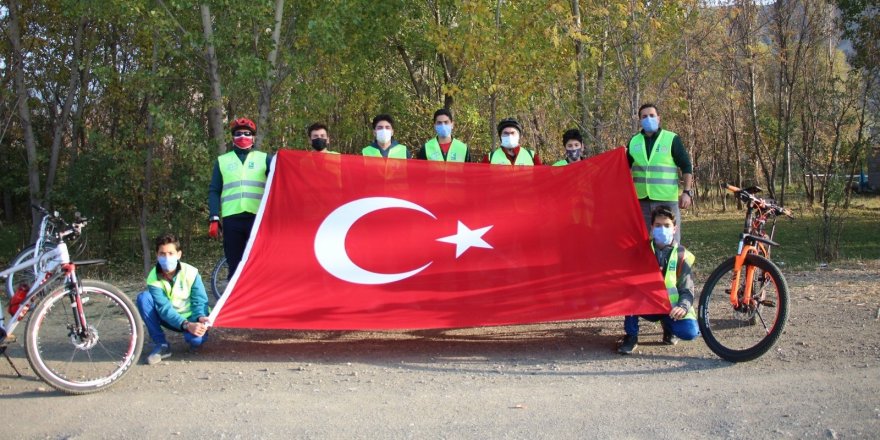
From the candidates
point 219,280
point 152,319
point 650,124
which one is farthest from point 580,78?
point 152,319

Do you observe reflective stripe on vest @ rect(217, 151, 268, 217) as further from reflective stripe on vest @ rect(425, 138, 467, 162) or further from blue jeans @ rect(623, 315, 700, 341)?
blue jeans @ rect(623, 315, 700, 341)

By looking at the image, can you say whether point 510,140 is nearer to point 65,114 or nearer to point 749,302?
point 749,302

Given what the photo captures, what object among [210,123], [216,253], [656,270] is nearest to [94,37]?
[210,123]

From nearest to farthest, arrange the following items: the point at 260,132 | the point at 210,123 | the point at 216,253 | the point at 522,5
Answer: the point at 522,5 < the point at 260,132 < the point at 210,123 < the point at 216,253

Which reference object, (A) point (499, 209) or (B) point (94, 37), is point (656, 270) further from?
(B) point (94, 37)

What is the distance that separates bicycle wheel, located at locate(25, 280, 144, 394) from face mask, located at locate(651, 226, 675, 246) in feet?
12.9

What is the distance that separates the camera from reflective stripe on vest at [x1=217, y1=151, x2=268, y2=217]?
648 centimetres

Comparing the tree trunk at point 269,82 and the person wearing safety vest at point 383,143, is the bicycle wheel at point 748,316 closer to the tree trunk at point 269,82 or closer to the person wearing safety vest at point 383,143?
the person wearing safety vest at point 383,143

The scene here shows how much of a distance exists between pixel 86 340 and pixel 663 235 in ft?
14.3

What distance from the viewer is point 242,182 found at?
255 inches

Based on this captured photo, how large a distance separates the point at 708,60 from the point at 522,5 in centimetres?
693

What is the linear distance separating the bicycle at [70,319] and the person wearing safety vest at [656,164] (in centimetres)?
417

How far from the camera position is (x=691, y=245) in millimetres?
17422

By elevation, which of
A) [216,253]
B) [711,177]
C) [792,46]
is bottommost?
[216,253]
